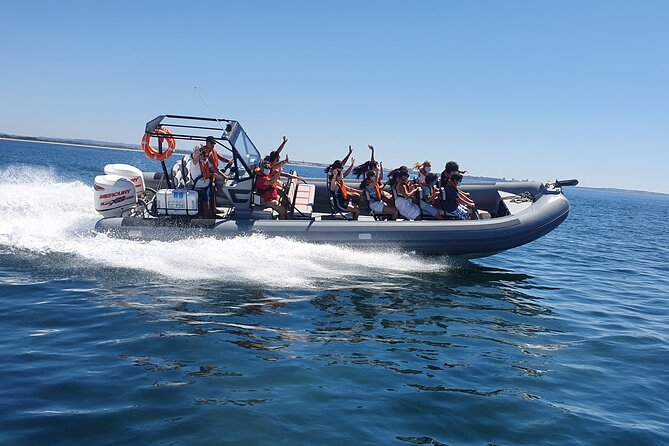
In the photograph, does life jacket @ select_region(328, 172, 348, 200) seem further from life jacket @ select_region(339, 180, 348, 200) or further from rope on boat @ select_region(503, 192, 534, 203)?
rope on boat @ select_region(503, 192, 534, 203)

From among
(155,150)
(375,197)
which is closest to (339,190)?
(375,197)

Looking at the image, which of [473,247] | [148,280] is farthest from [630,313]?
[148,280]

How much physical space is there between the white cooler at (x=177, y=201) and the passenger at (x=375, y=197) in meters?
2.94

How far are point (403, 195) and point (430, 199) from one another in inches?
21.1

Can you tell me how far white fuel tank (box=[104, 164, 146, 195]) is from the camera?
8.95 m

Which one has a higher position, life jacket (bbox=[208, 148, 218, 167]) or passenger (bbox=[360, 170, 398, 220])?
life jacket (bbox=[208, 148, 218, 167])

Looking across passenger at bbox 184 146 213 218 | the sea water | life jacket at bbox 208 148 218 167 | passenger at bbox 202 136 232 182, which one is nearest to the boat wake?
the sea water

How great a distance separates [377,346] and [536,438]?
1871mm

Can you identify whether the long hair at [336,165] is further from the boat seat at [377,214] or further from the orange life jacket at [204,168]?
the orange life jacket at [204,168]

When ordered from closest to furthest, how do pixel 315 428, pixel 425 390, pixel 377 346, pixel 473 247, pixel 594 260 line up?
pixel 315 428 < pixel 425 390 < pixel 377 346 < pixel 473 247 < pixel 594 260

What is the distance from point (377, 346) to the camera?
5.38 meters

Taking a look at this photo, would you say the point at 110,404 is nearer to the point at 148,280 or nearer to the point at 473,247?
the point at 148,280

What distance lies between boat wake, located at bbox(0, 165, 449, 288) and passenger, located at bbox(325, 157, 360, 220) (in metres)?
0.93

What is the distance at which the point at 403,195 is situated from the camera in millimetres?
9438
